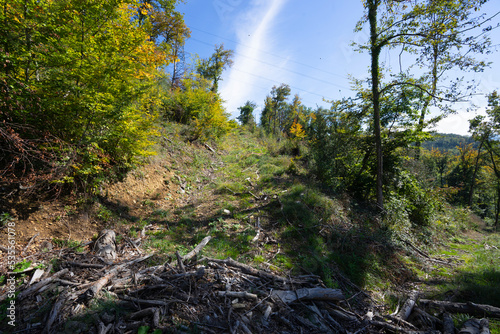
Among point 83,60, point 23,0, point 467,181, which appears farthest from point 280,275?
point 467,181

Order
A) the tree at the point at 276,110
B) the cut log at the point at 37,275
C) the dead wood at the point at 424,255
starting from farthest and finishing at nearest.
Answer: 1. the tree at the point at 276,110
2. the dead wood at the point at 424,255
3. the cut log at the point at 37,275

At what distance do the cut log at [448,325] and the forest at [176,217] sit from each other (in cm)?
4

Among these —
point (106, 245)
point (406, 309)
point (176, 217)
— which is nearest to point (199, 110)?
point (176, 217)

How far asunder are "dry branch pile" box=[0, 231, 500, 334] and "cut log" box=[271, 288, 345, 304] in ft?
0.05

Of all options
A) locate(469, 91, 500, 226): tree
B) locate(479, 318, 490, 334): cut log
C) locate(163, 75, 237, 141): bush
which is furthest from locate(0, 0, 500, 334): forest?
locate(469, 91, 500, 226): tree

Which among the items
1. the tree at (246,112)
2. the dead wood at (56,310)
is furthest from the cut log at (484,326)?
the tree at (246,112)

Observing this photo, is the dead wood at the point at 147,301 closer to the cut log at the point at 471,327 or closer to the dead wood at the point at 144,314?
the dead wood at the point at 144,314

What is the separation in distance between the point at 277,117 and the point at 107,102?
37775mm

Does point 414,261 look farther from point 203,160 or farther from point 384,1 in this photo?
point 203,160

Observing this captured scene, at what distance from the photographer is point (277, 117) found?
39.7 meters

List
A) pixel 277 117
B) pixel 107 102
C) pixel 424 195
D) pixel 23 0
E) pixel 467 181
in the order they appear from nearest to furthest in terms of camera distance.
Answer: pixel 23 0 → pixel 107 102 → pixel 424 195 → pixel 467 181 → pixel 277 117

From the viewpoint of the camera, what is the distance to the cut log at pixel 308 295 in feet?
9.46

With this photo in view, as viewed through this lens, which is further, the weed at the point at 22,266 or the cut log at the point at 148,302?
the weed at the point at 22,266

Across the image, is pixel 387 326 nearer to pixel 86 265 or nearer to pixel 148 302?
pixel 148 302
